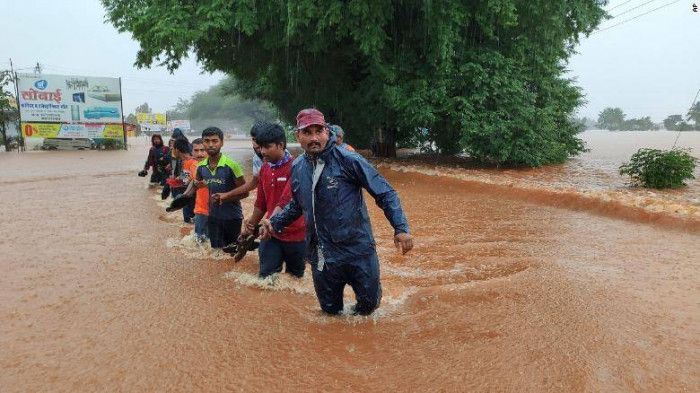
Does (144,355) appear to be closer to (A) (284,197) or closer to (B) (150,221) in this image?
(A) (284,197)

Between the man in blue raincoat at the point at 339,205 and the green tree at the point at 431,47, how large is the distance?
429 inches

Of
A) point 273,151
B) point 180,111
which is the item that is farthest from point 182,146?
point 180,111

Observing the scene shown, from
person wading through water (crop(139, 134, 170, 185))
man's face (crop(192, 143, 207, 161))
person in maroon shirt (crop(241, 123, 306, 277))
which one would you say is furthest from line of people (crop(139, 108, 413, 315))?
person wading through water (crop(139, 134, 170, 185))

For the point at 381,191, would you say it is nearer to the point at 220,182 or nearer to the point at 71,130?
the point at 220,182

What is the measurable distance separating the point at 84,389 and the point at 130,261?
3.22 metres

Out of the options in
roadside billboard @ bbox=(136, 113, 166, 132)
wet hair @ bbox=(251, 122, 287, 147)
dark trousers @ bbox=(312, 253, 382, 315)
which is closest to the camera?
dark trousers @ bbox=(312, 253, 382, 315)

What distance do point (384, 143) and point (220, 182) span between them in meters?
15.3

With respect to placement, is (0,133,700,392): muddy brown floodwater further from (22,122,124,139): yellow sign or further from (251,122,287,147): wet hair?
(22,122,124,139): yellow sign

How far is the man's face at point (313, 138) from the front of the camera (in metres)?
3.37

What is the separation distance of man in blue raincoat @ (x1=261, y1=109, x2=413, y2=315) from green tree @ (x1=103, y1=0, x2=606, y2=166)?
10.9 meters

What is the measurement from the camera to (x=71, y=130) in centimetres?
3086

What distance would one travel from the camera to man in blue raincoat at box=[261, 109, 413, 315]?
340 cm

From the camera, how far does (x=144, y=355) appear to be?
3.42m

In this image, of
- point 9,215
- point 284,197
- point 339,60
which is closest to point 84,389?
point 284,197
